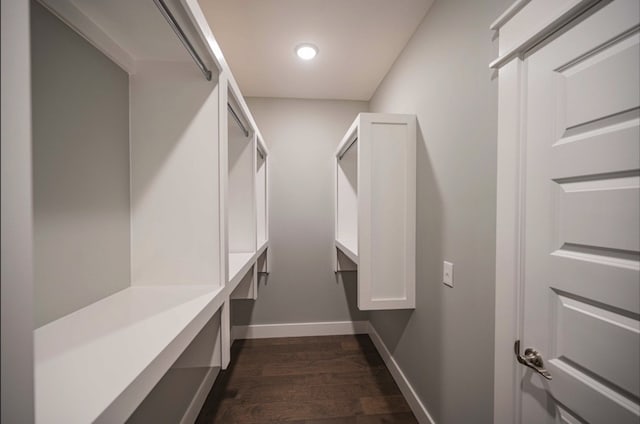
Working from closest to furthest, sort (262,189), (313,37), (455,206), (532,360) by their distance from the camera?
(532,360) < (455,206) < (313,37) < (262,189)

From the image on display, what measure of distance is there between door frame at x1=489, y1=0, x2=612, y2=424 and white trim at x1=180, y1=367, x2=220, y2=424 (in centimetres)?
160

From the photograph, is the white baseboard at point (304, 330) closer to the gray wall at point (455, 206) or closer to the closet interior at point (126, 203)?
the gray wall at point (455, 206)

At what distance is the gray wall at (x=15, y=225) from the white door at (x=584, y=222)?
1085 mm

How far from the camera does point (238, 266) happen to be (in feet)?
4.16

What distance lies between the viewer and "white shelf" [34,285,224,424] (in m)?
0.38

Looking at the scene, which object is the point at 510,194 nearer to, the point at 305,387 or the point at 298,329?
the point at 305,387

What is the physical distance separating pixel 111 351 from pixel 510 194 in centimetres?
122

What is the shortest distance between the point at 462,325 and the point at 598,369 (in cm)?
54

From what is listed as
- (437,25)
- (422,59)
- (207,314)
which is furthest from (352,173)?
(207,314)

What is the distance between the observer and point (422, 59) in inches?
60.7

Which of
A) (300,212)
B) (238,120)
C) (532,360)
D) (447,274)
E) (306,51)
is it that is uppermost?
(306,51)

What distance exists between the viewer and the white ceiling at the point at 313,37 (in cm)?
142

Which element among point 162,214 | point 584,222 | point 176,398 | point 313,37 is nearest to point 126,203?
point 162,214

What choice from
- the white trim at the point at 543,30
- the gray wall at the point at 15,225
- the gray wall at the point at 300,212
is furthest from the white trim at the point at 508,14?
the gray wall at the point at 300,212
